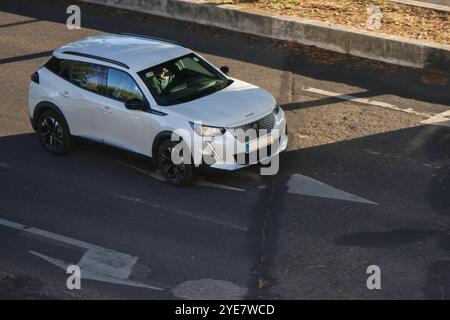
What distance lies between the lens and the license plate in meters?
13.9

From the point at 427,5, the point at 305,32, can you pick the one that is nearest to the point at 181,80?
the point at 305,32

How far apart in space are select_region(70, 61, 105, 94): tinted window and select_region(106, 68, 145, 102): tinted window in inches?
6.9

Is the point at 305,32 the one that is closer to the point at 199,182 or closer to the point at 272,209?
the point at 199,182

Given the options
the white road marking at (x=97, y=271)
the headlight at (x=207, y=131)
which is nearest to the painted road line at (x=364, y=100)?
the headlight at (x=207, y=131)

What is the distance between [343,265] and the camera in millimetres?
11703

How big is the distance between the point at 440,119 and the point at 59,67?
613 cm

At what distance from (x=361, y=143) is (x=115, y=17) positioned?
28.0 feet

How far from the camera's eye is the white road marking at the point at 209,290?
1115 centimetres

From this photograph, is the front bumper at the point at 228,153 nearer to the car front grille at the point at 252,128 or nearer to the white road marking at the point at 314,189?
the car front grille at the point at 252,128

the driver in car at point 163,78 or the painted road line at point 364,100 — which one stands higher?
the driver in car at point 163,78

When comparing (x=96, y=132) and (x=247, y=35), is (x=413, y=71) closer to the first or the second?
(x=247, y=35)

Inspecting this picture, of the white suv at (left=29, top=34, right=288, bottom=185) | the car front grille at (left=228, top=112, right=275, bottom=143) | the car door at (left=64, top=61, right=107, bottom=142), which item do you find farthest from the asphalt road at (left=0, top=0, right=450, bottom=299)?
the car front grille at (left=228, top=112, right=275, bottom=143)

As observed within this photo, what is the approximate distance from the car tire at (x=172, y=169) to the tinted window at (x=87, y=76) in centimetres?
151

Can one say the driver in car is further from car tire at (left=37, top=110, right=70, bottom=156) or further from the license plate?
car tire at (left=37, top=110, right=70, bottom=156)
